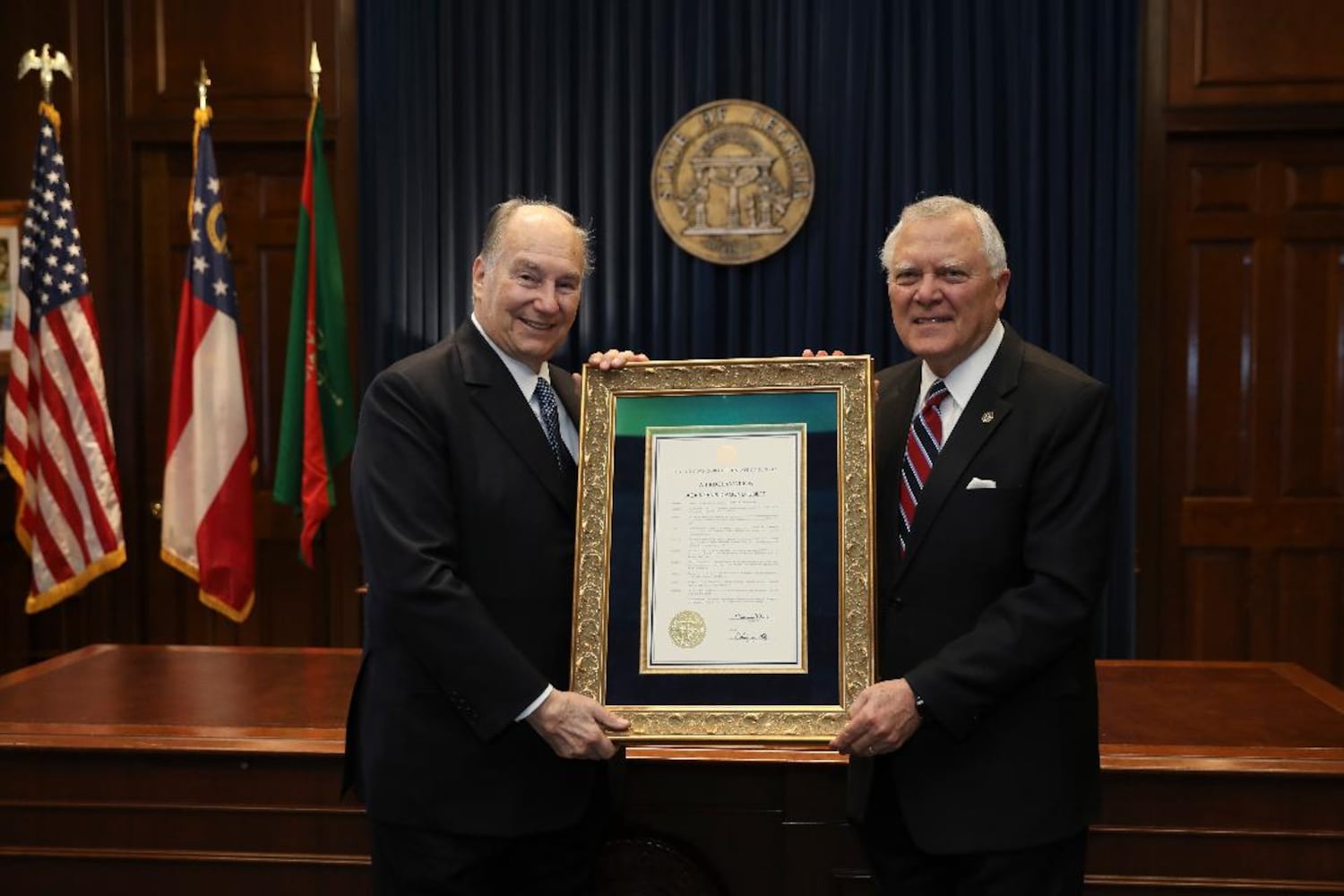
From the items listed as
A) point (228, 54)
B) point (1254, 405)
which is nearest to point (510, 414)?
point (228, 54)

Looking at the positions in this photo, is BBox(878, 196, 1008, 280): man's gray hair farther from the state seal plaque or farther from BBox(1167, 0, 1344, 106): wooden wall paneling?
BBox(1167, 0, 1344, 106): wooden wall paneling

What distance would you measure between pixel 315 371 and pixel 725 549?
2950 millimetres

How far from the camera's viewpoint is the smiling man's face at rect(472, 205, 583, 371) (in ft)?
6.82

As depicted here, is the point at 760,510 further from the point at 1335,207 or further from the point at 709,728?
the point at 1335,207

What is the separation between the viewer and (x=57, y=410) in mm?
4520

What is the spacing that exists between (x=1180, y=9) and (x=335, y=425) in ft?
11.8

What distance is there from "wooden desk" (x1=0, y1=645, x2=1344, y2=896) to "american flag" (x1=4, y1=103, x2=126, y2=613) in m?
2.12

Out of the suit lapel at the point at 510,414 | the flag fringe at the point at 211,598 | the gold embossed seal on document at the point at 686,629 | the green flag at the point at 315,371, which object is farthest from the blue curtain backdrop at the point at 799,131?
the gold embossed seal on document at the point at 686,629

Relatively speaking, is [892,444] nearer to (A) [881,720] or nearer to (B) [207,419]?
(A) [881,720]

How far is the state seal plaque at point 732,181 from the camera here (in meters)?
4.89

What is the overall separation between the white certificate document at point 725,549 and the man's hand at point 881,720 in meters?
0.12

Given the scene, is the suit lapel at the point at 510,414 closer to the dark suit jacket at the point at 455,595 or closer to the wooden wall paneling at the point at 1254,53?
the dark suit jacket at the point at 455,595

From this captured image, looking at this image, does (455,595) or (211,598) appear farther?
(211,598)

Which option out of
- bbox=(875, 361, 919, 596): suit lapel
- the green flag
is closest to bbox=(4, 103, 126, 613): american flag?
the green flag
